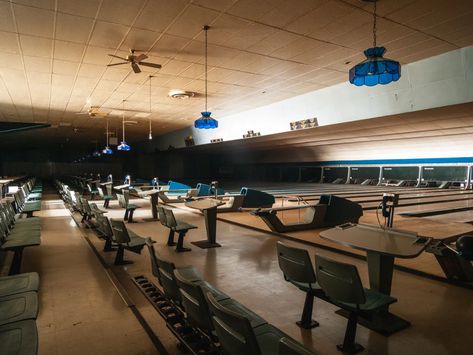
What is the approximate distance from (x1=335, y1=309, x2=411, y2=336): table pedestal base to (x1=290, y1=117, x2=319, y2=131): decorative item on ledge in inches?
285

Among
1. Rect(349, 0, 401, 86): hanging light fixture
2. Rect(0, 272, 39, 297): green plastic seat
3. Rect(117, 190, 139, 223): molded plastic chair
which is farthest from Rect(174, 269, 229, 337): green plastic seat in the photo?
Rect(117, 190, 139, 223): molded plastic chair

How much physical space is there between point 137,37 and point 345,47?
11.7ft

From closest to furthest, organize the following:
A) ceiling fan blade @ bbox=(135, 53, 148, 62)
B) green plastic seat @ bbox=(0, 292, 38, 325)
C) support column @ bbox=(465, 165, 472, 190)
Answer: green plastic seat @ bbox=(0, 292, 38, 325)
ceiling fan blade @ bbox=(135, 53, 148, 62)
support column @ bbox=(465, 165, 472, 190)

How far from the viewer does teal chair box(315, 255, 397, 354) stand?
199 cm

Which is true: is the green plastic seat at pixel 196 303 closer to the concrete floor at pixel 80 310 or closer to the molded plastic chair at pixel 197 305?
the molded plastic chair at pixel 197 305

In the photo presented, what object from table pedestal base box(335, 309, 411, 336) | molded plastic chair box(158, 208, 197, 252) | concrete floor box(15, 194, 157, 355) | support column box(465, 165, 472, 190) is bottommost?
concrete floor box(15, 194, 157, 355)

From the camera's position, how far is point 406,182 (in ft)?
49.2

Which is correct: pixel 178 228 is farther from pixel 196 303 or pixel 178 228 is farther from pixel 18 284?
pixel 196 303

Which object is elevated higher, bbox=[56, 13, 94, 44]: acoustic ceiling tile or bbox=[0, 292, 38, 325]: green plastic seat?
bbox=[56, 13, 94, 44]: acoustic ceiling tile

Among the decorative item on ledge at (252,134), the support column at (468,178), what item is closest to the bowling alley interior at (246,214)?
the decorative item on ledge at (252,134)

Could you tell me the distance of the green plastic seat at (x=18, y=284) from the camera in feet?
7.38

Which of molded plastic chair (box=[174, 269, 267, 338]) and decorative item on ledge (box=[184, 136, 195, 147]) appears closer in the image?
molded plastic chair (box=[174, 269, 267, 338])

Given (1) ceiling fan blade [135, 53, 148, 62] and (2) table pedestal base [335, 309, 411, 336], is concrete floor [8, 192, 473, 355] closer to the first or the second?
(2) table pedestal base [335, 309, 411, 336]

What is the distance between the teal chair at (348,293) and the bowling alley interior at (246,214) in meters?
0.01
